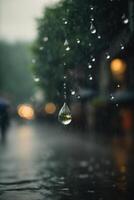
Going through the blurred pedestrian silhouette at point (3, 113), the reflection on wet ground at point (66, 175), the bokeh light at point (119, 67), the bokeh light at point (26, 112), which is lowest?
the reflection on wet ground at point (66, 175)

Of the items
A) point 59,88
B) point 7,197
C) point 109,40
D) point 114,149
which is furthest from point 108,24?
point 114,149

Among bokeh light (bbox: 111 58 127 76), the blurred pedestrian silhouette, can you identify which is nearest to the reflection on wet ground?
the blurred pedestrian silhouette

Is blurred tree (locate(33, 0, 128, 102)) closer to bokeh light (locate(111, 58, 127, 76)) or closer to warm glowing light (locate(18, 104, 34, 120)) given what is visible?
bokeh light (locate(111, 58, 127, 76))

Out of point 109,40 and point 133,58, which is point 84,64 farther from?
point 133,58

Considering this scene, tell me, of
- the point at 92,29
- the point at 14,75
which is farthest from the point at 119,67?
the point at 14,75

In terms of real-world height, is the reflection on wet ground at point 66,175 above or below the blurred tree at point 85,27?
below

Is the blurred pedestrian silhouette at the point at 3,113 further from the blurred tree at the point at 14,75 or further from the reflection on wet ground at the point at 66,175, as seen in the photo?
the blurred tree at the point at 14,75

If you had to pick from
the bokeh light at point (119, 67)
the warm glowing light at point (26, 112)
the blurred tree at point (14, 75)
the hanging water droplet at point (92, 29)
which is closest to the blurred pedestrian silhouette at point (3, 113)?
the bokeh light at point (119, 67)

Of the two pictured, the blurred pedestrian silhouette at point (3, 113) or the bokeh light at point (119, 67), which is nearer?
the blurred pedestrian silhouette at point (3, 113)
